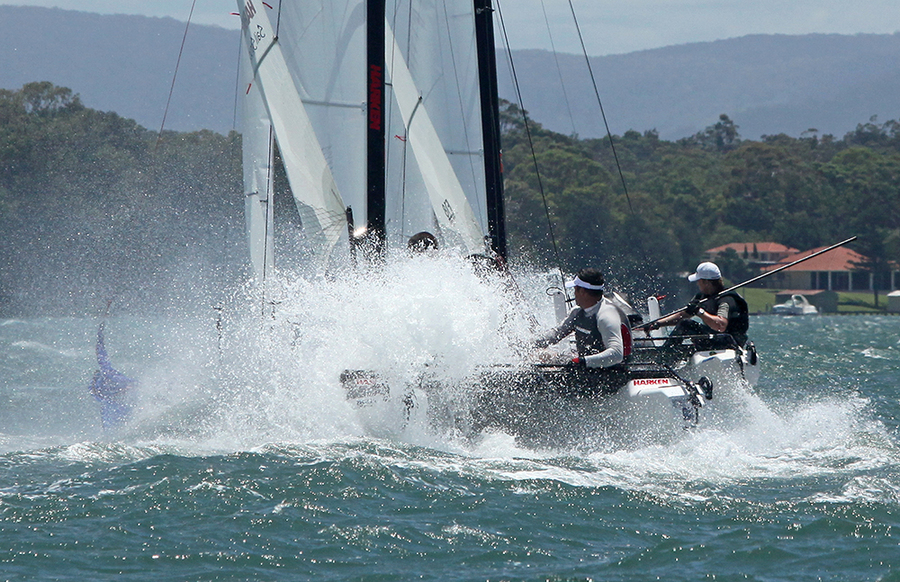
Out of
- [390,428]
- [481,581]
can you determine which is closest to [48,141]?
[390,428]

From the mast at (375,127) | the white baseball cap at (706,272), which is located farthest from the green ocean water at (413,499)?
the mast at (375,127)

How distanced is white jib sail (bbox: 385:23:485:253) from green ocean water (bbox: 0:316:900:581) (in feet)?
10.7

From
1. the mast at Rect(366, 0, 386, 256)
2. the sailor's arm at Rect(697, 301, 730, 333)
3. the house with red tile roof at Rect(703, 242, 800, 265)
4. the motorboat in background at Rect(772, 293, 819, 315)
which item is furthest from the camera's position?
the house with red tile roof at Rect(703, 242, 800, 265)

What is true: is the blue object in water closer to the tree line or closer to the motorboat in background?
the tree line

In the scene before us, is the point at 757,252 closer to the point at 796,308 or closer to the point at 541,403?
the point at 796,308

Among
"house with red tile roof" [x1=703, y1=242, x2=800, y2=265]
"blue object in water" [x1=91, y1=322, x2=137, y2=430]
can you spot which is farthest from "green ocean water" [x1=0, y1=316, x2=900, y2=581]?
"house with red tile roof" [x1=703, y1=242, x2=800, y2=265]

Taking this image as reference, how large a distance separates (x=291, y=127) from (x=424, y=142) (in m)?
1.93

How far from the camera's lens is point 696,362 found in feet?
30.8

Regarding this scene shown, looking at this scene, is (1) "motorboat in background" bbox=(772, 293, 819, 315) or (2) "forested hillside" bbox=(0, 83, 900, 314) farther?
(1) "motorboat in background" bbox=(772, 293, 819, 315)

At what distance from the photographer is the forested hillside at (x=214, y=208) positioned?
151 ft

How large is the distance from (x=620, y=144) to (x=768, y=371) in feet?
328

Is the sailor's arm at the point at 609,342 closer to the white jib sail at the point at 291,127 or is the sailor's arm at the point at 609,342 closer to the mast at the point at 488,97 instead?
the white jib sail at the point at 291,127

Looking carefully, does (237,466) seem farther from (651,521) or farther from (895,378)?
(895,378)

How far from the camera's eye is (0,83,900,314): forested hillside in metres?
46.1
